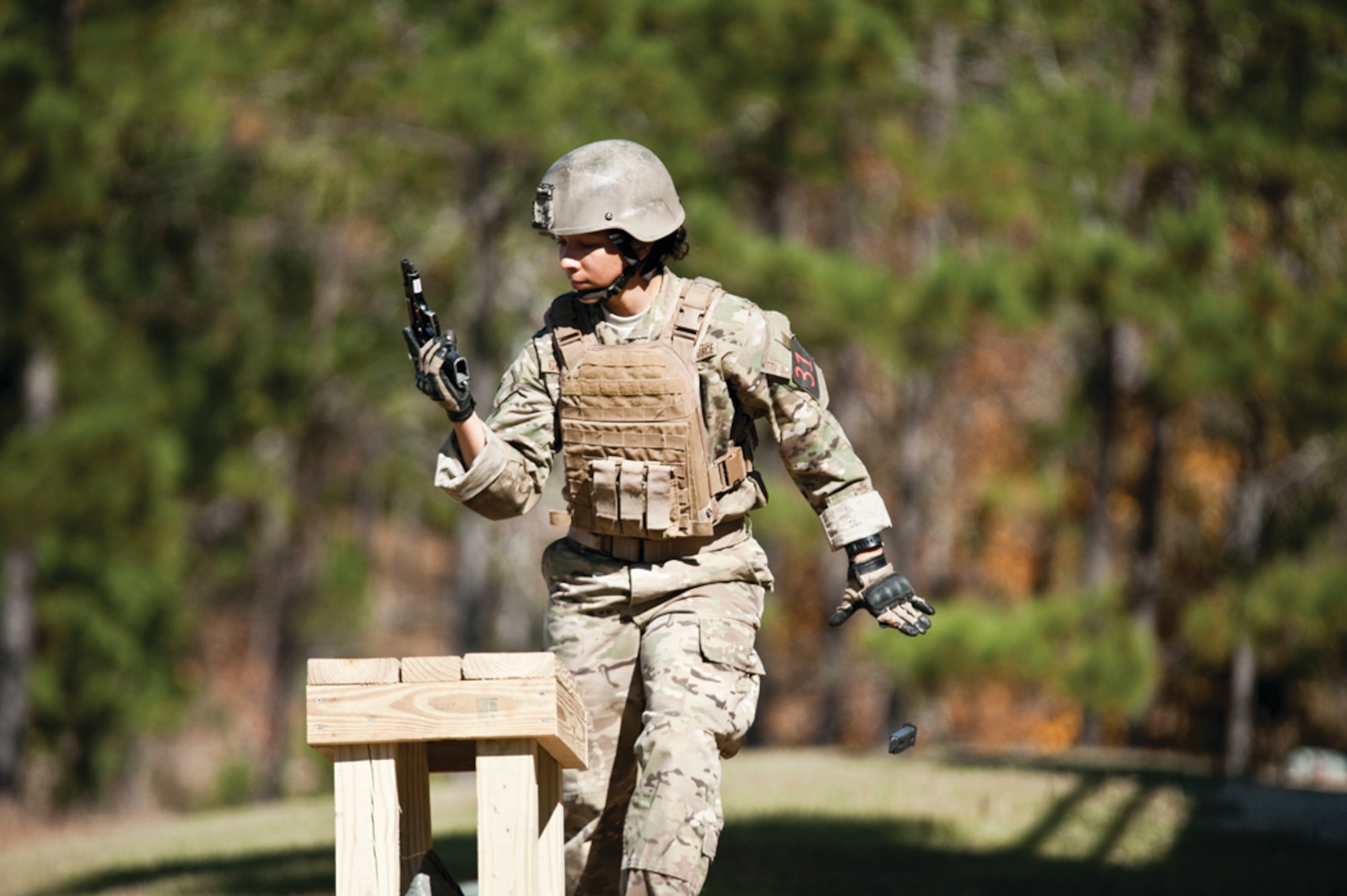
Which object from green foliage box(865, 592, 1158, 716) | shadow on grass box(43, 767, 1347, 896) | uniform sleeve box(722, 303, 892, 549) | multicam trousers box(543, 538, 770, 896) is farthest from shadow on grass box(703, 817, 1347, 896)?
green foliage box(865, 592, 1158, 716)

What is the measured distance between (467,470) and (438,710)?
0.89 meters

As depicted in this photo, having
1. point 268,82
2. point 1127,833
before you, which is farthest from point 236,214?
point 1127,833

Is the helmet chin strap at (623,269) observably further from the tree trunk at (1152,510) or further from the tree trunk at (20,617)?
the tree trunk at (1152,510)

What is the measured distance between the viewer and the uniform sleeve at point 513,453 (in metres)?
4.86

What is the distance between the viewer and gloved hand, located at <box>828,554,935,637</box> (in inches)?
194

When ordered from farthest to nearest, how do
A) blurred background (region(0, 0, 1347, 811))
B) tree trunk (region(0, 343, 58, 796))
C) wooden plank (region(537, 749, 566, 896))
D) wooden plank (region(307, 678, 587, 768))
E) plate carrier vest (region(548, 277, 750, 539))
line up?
tree trunk (region(0, 343, 58, 796)) < blurred background (region(0, 0, 1347, 811)) < plate carrier vest (region(548, 277, 750, 539)) < wooden plank (region(537, 749, 566, 896)) < wooden plank (region(307, 678, 587, 768))

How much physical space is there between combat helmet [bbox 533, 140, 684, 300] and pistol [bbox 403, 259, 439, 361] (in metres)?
0.47

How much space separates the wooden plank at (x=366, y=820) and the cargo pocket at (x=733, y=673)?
3.13 feet

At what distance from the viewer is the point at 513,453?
16.4 feet

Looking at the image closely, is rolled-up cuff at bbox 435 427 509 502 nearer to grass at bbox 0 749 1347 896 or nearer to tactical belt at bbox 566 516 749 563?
tactical belt at bbox 566 516 749 563

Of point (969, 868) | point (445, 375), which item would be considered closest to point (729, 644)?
point (445, 375)

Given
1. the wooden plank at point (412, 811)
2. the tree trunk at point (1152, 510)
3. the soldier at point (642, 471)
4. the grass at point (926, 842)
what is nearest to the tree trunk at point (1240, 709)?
the tree trunk at point (1152, 510)

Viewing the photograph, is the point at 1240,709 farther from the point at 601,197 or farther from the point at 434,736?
the point at 434,736

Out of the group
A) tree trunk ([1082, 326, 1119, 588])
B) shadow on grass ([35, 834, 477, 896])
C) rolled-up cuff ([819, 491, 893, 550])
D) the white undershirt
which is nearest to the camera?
rolled-up cuff ([819, 491, 893, 550])
